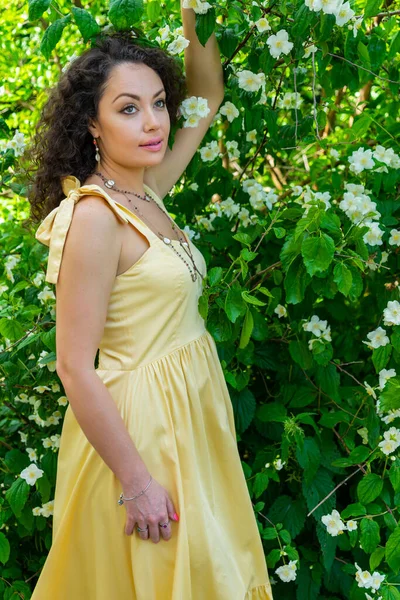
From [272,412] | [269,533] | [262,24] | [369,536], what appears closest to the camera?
[262,24]

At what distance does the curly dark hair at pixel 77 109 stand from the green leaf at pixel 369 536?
3.81 feet

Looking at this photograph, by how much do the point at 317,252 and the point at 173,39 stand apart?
2.31 feet

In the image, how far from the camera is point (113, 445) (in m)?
1.61

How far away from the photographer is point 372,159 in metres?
2.22

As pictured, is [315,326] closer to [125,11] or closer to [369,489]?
[369,489]

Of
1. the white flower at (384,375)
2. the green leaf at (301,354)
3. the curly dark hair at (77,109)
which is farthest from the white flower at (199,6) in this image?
Answer: the white flower at (384,375)

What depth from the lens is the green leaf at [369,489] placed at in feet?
6.82

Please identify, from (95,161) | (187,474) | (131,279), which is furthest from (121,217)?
(187,474)

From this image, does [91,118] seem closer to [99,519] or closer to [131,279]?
[131,279]

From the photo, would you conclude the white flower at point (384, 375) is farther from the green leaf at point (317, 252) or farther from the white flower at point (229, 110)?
the white flower at point (229, 110)

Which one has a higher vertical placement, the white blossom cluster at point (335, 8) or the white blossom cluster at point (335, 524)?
the white blossom cluster at point (335, 8)

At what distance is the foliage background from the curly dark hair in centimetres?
11

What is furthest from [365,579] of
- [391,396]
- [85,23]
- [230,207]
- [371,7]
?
[85,23]

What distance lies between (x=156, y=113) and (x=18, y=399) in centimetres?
104
